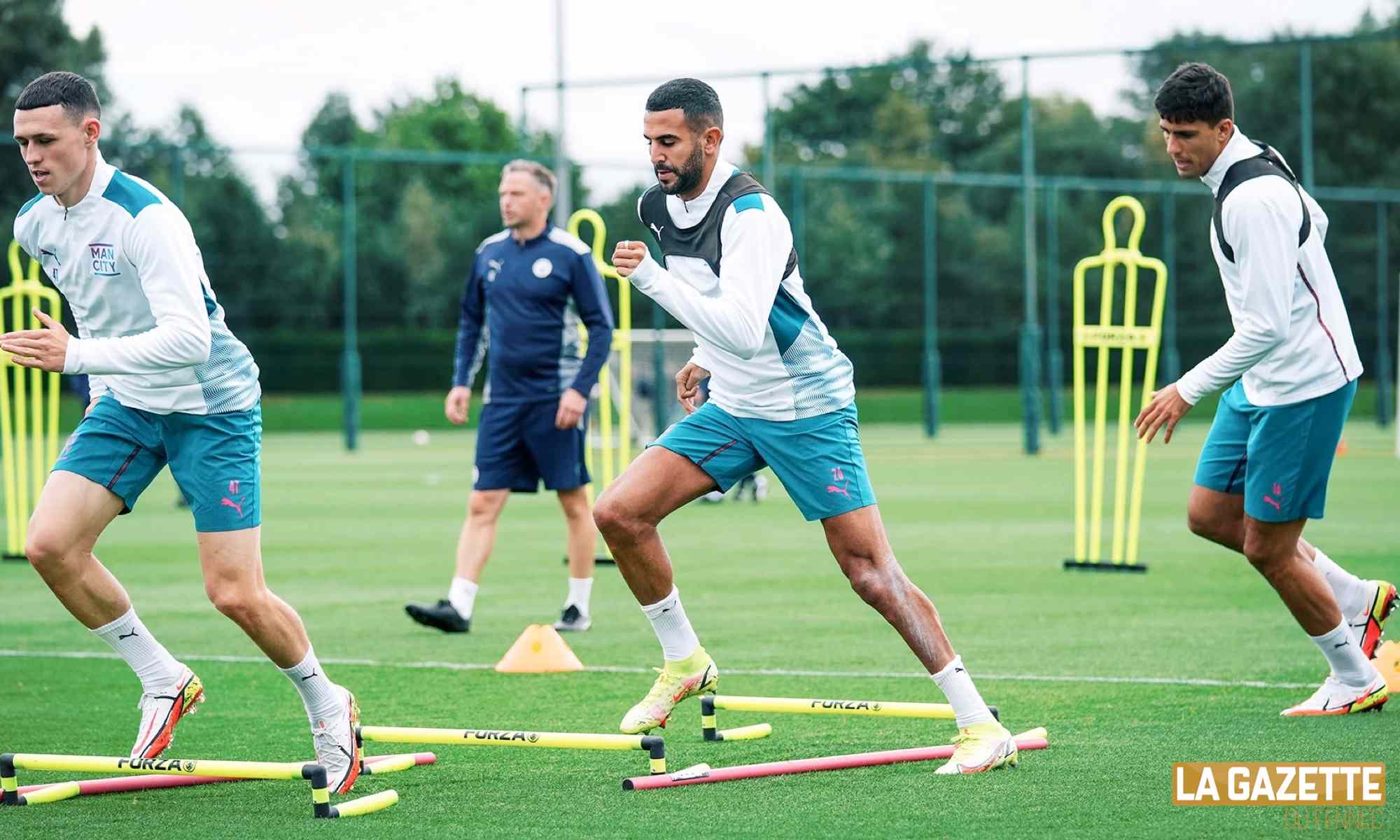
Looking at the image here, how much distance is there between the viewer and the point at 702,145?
19.4ft

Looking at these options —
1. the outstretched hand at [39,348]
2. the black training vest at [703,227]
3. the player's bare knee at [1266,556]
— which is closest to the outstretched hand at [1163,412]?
the player's bare knee at [1266,556]

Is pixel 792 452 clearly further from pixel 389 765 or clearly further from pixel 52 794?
pixel 52 794

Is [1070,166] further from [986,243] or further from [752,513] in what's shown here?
[752,513]

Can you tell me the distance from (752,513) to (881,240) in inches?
1068

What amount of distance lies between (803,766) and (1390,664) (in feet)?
8.99

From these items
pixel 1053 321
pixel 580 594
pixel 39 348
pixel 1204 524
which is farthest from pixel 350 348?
pixel 39 348

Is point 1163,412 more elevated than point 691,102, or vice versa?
point 691,102

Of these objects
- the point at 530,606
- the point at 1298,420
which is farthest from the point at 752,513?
the point at 1298,420

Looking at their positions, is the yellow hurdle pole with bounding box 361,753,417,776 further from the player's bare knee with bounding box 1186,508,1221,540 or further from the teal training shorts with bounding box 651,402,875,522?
the player's bare knee with bounding box 1186,508,1221,540

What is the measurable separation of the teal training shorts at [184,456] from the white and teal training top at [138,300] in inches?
2.0

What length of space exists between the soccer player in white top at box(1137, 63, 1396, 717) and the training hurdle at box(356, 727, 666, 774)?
194 centimetres

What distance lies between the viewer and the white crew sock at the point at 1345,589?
7223 mm

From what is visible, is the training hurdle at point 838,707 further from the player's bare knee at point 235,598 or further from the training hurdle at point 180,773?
the player's bare knee at point 235,598

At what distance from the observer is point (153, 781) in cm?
590
